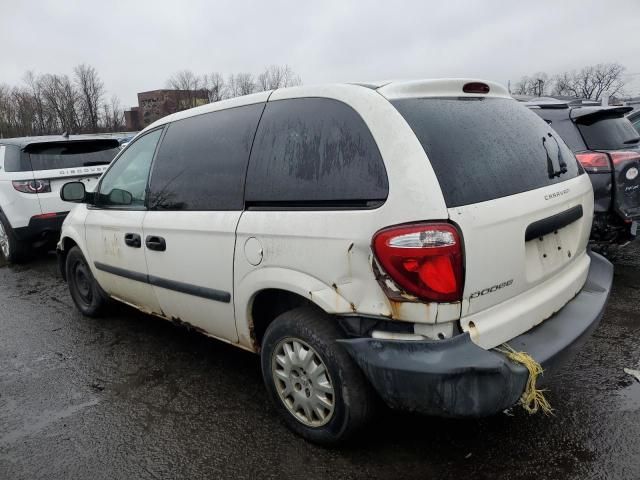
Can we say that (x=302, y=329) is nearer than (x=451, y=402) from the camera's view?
No

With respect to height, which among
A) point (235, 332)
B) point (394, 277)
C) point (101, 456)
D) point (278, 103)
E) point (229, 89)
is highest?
point (229, 89)

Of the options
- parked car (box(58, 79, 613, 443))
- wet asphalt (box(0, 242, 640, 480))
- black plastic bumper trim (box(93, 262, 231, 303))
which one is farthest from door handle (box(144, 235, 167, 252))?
wet asphalt (box(0, 242, 640, 480))

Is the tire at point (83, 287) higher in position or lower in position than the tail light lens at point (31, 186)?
lower

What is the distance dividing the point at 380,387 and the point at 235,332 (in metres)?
1.07

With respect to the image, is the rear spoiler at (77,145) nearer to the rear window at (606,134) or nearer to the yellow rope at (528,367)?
the rear window at (606,134)

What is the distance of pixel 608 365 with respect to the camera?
316 centimetres

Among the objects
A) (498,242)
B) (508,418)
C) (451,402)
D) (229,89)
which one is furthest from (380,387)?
(229,89)

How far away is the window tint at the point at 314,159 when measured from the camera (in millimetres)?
2127

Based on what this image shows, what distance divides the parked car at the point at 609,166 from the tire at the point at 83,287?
440cm

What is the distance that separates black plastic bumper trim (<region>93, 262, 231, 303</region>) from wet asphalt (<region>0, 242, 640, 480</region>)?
2.10 ft

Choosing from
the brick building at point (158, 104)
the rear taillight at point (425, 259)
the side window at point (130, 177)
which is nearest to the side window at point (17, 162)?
the side window at point (130, 177)

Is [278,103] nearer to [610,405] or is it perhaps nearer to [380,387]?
[380,387]

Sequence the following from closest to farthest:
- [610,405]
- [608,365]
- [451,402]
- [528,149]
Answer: [451,402], [528,149], [610,405], [608,365]

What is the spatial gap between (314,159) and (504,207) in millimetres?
890
